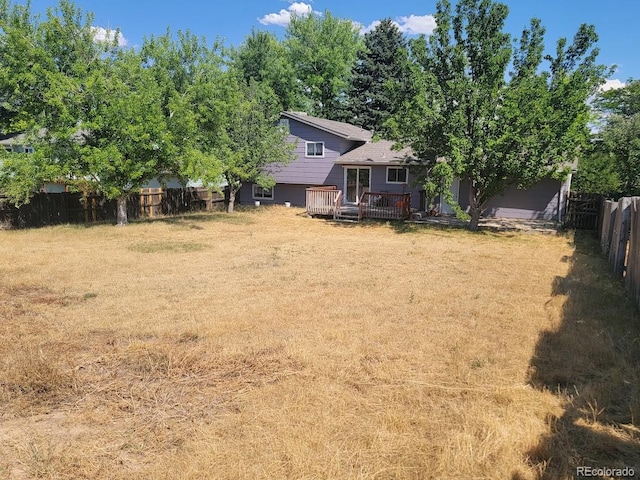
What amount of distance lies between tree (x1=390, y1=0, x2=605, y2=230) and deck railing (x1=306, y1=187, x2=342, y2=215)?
482cm

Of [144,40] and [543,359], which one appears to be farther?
[144,40]

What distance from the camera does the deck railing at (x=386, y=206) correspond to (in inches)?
744

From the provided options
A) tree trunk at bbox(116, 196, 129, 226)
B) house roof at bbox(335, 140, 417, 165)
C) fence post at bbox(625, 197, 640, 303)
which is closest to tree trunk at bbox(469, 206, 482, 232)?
house roof at bbox(335, 140, 417, 165)

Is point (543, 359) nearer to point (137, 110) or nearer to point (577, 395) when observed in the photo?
point (577, 395)

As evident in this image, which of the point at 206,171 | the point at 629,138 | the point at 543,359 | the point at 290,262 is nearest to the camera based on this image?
the point at 543,359

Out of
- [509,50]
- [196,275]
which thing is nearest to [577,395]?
[196,275]

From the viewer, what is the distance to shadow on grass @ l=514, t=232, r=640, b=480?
3080 mm

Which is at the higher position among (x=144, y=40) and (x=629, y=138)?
(x=144, y=40)

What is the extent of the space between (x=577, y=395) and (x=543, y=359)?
85cm

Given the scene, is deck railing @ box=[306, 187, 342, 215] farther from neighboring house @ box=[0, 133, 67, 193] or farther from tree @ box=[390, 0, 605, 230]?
neighboring house @ box=[0, 133, 67, 193]

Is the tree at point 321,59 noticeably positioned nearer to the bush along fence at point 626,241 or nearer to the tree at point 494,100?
the tree at point 494,100

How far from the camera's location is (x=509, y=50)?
14.5 metres

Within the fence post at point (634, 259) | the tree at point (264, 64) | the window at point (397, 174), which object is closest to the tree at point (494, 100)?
the window at point (397, 174)

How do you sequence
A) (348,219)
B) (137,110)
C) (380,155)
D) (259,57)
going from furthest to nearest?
1. (259,57)
2. (380,155)
3. (348,219)
4. (137,110)
